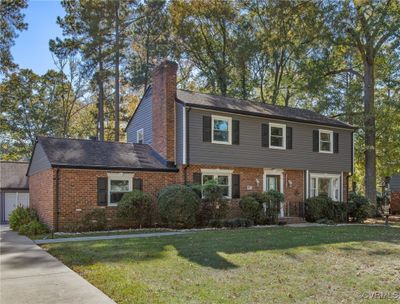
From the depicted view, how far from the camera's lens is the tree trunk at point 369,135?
2394 cm

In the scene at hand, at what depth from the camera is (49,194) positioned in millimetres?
14227

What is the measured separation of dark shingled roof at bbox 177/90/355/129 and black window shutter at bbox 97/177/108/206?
4.67 meters

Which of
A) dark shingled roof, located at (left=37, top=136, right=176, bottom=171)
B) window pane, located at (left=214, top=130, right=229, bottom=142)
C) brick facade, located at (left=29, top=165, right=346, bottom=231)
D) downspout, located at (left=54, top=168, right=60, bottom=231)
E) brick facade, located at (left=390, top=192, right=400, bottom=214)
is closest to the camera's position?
downspout, located at (left=54, top=168, right=60, bottom=231)

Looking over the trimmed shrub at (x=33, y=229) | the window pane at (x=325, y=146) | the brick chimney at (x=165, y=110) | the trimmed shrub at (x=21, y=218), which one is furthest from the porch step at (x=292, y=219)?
the trimmed shrub at (x=21, y=218)

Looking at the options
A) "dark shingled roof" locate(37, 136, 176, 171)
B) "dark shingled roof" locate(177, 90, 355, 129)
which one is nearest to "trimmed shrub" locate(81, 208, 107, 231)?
"dark shingled roof" locate(37, 136, 176, 171)

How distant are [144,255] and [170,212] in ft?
19.9

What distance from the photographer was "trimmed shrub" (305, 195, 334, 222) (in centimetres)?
1845

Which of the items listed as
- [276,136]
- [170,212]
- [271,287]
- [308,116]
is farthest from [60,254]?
[308,116]

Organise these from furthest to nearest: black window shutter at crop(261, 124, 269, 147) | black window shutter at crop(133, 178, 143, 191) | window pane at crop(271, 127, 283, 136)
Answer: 1. window pane at crop(271, 127, 283, 136)
2. black window shutter at crop(261, 124, 269, 147)
3. black window shutter at crop(133, 178, 143, 191)

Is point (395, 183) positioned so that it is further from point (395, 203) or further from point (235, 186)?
point (235, 186)

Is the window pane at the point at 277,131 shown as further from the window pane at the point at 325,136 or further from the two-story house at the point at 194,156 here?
the window pane at the point at 325,136

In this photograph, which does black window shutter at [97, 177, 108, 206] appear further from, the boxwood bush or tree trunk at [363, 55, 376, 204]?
tree trunk at [363, 55, 376, 204]

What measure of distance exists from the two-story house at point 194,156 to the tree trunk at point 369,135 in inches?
109

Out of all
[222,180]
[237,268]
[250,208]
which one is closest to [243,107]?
[222,180]
